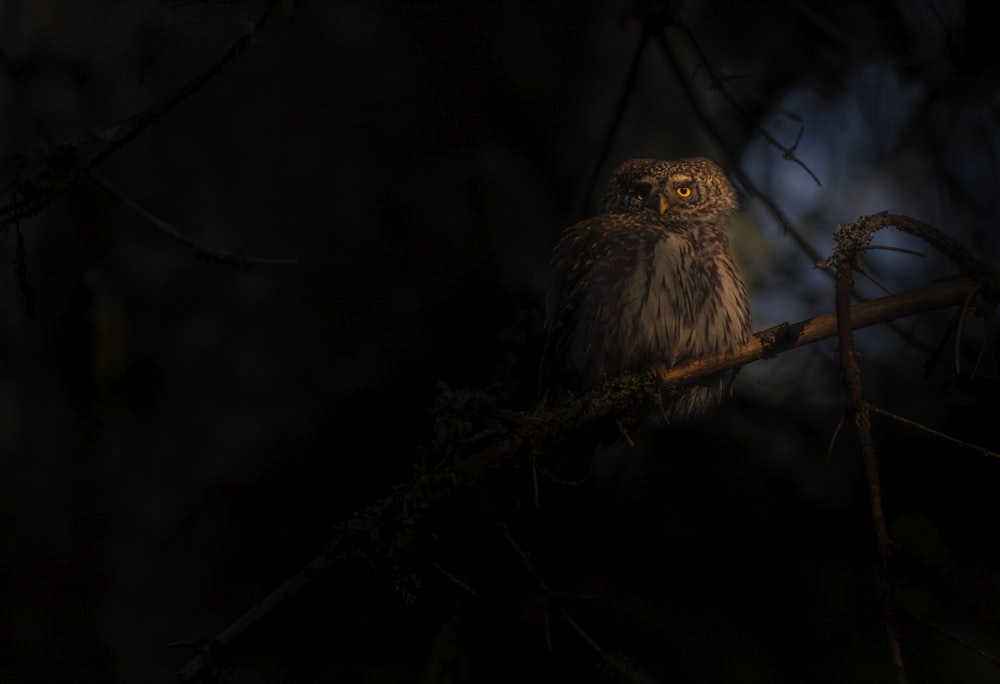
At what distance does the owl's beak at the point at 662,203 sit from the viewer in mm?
2564

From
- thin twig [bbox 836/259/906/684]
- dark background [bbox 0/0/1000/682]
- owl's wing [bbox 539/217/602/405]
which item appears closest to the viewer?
thin twig [bbox 836/259/906/684]

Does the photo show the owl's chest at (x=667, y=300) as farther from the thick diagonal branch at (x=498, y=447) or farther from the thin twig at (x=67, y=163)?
the thin twig at (x=67, y=163)

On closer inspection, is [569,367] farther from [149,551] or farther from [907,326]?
[149,551]

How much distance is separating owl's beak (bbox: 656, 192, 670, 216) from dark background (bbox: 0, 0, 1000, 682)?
0.21 m

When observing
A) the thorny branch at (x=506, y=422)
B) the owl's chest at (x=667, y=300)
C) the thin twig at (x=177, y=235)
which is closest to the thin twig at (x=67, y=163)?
the thin twig at (x=177, y=235)

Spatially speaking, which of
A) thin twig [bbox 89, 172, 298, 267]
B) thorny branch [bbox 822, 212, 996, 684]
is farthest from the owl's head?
thin twig [bbox 89, 172, 298, 267]

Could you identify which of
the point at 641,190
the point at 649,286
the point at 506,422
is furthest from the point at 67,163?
the point at 641,190

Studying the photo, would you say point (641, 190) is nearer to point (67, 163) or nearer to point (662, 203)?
point (662, 203)

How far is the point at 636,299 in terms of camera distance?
2332 mm

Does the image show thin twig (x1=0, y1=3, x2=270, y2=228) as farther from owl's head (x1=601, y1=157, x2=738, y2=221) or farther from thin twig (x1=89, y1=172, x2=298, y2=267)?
owl's head (x1=601, y1=157, x2=738, y2=221)

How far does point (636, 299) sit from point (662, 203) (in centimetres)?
43

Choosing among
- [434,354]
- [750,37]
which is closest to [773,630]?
[434,354]

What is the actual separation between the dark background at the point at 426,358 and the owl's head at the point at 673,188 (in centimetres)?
8

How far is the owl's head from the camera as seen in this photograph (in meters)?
2.59
